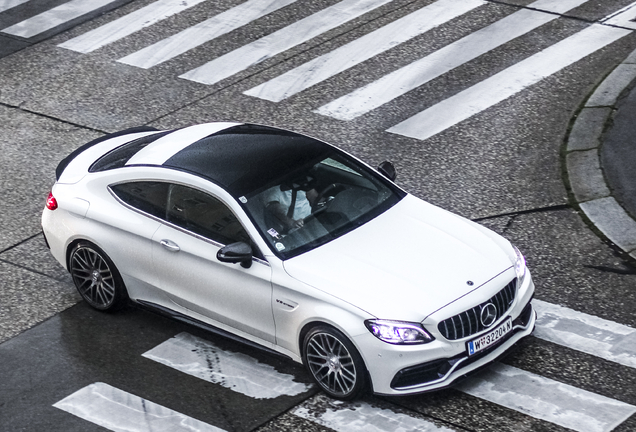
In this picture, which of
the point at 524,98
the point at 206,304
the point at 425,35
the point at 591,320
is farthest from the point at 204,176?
the point at 425,35

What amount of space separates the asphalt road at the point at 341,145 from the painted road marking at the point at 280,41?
4 cm

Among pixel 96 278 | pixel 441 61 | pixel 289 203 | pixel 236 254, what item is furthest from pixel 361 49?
pixel 236 254

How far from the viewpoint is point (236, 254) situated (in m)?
7.92

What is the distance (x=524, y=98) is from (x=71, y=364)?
6.87 m

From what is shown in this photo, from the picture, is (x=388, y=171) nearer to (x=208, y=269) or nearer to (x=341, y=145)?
(x=208, y=269)

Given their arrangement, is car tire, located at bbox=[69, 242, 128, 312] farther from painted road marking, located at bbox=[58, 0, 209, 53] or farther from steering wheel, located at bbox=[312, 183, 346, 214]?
painted road marking, located at bbox=[58, 0, 209, 53]

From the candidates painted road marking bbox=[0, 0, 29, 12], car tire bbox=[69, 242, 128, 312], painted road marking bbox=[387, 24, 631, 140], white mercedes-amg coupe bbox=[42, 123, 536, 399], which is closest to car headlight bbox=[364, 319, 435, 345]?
white mercedes-amg coupe bbox=[42, 123, 536, 399]

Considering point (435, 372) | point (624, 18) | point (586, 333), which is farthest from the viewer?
point (624, 18)

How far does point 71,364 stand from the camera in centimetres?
861

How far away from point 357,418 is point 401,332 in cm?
76

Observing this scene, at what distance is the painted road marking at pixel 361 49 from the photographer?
13695 millimetres

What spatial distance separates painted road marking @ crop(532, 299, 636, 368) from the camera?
830 centimetres

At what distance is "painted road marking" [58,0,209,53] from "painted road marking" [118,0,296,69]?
0.72 m

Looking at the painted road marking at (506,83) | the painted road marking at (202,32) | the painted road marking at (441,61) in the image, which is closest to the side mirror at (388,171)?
the painted road marking at (506,83)
